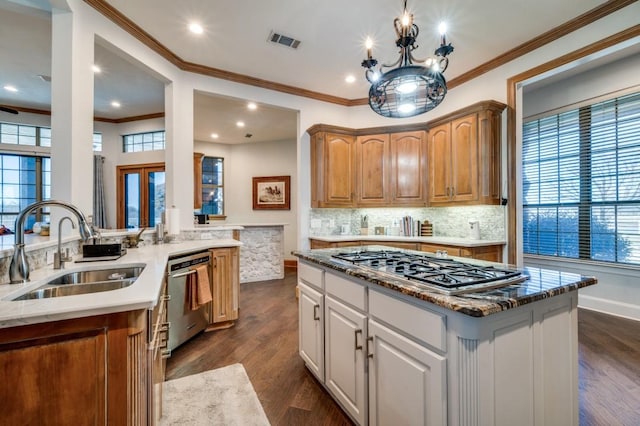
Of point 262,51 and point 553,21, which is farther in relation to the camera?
point 262,51

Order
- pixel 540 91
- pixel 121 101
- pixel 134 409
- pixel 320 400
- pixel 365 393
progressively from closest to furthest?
pixel 134 409, pixel 365 393, pixel 320 400, pixel 540 91, pixel 121 101

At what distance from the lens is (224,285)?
3.24 metres

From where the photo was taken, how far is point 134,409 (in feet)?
3.78

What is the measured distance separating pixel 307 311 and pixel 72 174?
2197mm

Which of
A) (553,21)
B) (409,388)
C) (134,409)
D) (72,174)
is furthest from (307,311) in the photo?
(553,21)

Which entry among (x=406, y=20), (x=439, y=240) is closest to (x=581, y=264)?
(x=439, y=240)

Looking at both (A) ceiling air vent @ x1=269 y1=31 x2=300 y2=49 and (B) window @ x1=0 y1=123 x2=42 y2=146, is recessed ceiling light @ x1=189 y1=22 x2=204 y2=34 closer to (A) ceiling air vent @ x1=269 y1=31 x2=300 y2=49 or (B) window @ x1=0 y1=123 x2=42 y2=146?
(A) ceiling air vent @ x1=269 y1=31 x2=300 y2=49

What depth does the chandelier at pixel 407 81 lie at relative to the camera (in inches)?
62.1

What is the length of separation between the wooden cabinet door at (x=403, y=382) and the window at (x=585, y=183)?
4.01m

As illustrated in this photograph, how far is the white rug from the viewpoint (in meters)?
1.83

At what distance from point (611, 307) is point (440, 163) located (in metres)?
2.76

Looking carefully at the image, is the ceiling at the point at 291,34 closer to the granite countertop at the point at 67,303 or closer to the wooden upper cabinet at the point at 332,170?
the wooden upper cabinet at the point at 332,170

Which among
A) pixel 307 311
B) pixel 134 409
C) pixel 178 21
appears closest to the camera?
pixel 134 409

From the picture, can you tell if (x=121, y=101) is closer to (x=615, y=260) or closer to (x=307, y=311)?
(x=307, y=311)
